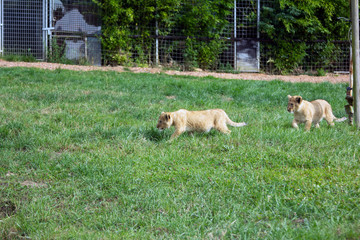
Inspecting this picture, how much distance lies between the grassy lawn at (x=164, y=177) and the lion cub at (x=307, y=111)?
227mm

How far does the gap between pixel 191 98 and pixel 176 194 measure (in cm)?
548

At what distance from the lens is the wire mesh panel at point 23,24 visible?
1548 centimetres

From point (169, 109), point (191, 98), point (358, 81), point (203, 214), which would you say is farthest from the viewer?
point (191, 98)

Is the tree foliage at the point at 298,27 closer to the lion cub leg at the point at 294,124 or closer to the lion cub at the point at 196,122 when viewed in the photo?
the lion cub leg at the point at 294,124

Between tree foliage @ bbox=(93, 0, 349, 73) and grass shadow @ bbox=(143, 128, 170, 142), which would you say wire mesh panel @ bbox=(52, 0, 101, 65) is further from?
grass shadow @ bbox=(143, 128, 170, 142)

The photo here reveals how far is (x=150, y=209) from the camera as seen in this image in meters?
3.78

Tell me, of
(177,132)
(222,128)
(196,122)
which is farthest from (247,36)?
(177,132)

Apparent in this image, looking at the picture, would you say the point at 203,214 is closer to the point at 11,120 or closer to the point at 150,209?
the point at 150,209

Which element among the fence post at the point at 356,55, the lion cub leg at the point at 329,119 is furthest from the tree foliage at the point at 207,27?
the fence post at the point at 356,55

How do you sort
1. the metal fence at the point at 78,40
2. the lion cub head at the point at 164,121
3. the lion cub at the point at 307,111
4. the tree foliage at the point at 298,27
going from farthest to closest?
1. the tree foliage at the point at 298,27
2. the metal fence at the point at 78,40
3. the lion cub at the point at 307,111
4. the lion cub head at the point at 164,121

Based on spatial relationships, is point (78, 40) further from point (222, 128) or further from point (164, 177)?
point (164, 177)

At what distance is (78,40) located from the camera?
15578 mm

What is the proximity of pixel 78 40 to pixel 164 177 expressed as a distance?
40.2ft

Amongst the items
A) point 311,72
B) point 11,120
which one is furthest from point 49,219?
point 311,72
